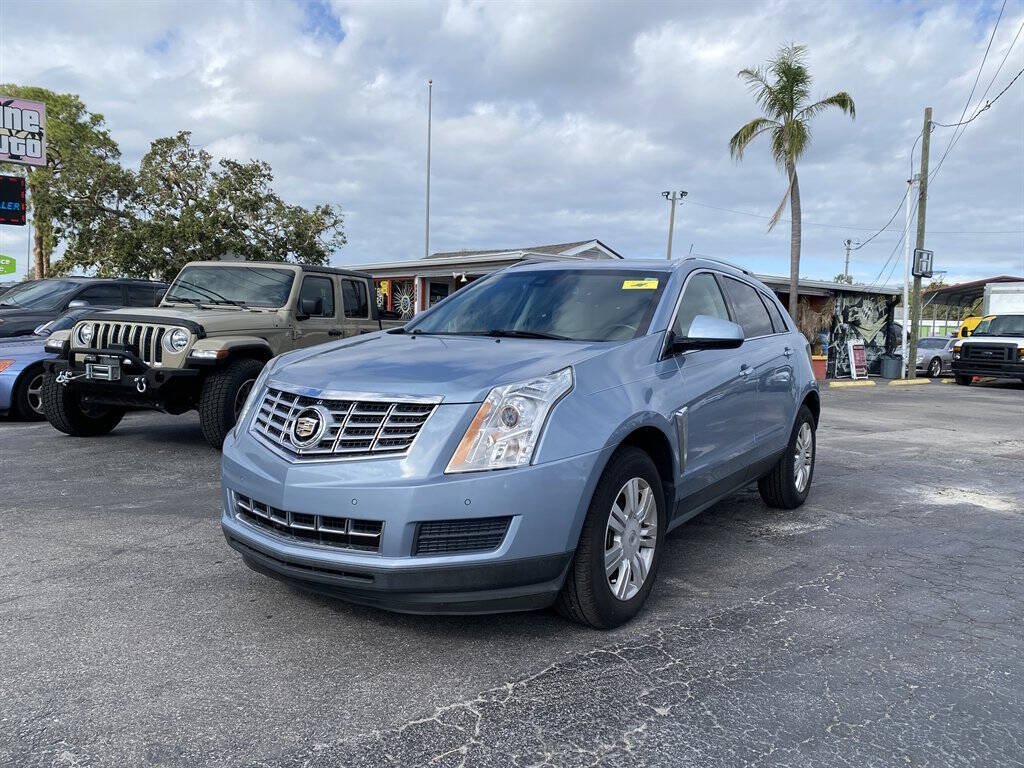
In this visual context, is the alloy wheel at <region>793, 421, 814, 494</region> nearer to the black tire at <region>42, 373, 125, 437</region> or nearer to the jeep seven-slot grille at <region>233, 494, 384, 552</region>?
the jeep seven-slot grille at <region>233, 494, 384, 552</region>

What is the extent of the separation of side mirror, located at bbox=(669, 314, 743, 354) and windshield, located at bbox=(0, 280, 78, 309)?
10.0 meters

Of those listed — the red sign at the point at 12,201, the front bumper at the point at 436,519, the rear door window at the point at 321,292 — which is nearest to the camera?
the front bumper at the point at 436,519

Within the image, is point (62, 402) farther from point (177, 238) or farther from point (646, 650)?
point (177, 238)

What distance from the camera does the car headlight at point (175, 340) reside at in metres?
7.11

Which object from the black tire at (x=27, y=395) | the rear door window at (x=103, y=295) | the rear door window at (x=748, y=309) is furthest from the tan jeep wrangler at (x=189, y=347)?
the rear door window at (x=748, y=309)

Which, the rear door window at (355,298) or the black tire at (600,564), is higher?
the rear door window at (355,298)

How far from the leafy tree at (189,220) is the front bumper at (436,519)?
2457 cm

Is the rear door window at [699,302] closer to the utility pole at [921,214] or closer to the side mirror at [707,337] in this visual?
the side mirror at [707,337]

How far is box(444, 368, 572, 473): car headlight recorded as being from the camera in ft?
10.0

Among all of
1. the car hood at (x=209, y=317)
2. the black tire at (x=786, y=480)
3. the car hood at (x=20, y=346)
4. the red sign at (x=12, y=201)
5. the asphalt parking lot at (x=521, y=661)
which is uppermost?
the red sign at (x=12, y=201)

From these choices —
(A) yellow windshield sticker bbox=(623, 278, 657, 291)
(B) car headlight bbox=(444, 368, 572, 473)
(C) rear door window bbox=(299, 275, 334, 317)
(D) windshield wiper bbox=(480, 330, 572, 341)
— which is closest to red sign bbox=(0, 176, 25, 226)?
(C) rear door window bbox=(299, 275, 334, 317)

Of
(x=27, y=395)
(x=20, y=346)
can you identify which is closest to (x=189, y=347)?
(x=27, y=395)

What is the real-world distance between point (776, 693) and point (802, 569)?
1676mm

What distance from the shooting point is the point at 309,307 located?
28.4ft
